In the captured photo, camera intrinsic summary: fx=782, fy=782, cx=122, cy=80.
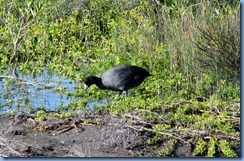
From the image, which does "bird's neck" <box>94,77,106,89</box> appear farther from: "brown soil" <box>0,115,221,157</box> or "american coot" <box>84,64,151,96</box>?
"brown soil" <box>0,115,221,157</box>

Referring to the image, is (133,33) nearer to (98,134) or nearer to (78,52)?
(78,52)

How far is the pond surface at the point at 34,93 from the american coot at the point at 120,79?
9.4 inches

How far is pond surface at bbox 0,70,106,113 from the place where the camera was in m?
9.79

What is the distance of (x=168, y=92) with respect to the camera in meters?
10.1

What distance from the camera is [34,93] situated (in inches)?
412

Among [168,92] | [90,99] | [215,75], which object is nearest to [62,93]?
[90,99]

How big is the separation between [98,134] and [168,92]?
189 centimetres

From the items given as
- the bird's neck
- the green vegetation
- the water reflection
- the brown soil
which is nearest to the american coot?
the bird's neck

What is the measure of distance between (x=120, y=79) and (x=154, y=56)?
1.52 metres

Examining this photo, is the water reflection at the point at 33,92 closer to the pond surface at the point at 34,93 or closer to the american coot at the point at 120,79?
the pond surface at the point at 34,93

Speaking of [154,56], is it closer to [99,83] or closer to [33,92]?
[99,83]

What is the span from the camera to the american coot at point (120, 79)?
10117mm

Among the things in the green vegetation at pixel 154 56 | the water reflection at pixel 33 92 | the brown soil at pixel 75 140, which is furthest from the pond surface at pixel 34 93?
the brown soil at pixel 75 140

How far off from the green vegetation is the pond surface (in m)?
0.11
